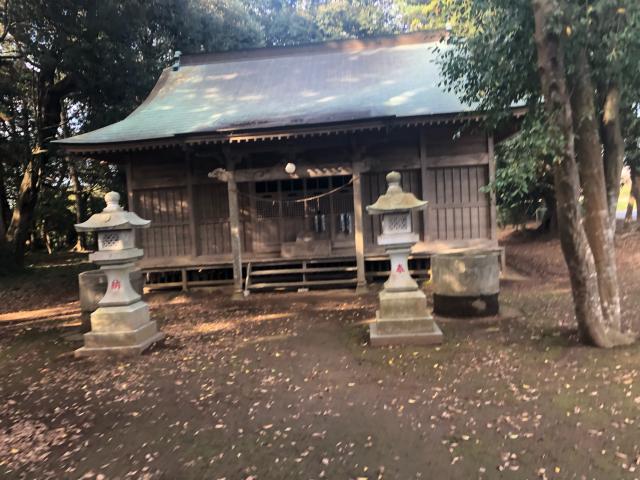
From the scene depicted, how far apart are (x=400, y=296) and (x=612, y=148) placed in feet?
10.4

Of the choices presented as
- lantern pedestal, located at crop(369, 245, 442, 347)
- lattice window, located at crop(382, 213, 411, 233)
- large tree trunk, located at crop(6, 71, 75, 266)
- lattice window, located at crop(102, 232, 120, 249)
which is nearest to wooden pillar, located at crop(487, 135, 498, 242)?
lattice window, located at crop(382, 213, 411, 233)

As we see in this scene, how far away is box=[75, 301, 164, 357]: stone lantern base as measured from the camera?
665cm

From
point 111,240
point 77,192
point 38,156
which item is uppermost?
point 38,156

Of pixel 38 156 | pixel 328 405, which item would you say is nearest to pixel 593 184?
→ pixel 328 405

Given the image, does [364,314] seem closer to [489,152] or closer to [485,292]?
[485,292]

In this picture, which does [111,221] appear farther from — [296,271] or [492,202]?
[492,202]

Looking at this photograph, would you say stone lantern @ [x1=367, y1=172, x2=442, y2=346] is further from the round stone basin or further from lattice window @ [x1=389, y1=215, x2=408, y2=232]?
the round stone basin

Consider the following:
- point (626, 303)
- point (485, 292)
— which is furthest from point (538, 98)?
point (626, 303)

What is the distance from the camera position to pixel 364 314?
27.9 feet

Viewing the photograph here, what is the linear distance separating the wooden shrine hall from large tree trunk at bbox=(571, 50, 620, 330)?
4234 millimetres

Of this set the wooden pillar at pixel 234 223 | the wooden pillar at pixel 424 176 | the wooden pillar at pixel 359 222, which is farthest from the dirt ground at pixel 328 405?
the wooden pillar at pixel 424 176

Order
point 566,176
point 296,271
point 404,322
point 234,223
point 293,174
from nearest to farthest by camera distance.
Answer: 1. point 566,176
2. point 404,322
3. point 293,174
4. point 234,223
5. point 296,271

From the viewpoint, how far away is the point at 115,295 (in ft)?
22.5

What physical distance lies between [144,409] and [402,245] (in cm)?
378
